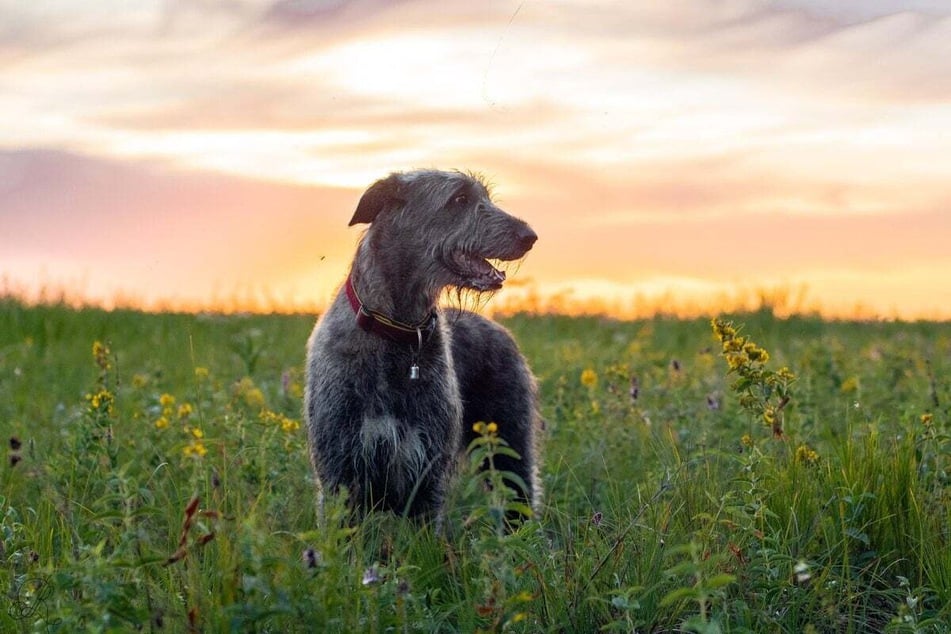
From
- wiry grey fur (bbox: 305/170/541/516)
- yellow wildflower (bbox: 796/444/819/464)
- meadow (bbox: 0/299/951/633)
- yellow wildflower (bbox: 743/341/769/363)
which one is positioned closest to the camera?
meadow (bbox: 0/299/951/633)

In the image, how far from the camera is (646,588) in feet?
13.8

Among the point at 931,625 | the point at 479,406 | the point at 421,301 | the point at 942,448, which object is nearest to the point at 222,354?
the point at 479,406

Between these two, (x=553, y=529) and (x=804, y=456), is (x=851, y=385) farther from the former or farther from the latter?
(x=553, y=529)

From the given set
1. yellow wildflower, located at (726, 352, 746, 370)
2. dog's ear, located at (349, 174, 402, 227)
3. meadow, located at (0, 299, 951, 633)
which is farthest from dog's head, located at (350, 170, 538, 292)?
yellow wildflower, located at (726, 352, 746, 370)

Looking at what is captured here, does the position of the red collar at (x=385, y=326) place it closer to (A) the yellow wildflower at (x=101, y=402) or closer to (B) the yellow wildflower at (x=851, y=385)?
(A) the yellow wildflower at (x=101, y=402)

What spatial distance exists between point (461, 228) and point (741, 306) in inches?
444

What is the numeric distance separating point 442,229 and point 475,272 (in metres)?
0.29

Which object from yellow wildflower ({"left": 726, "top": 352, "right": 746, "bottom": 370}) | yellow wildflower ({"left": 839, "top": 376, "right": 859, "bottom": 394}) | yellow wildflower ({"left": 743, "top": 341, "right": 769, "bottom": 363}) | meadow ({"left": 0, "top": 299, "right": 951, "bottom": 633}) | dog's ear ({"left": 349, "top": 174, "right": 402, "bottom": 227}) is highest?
dog's ear ({"left": 349, "top": 174, "right": 402, "bottom": 227})

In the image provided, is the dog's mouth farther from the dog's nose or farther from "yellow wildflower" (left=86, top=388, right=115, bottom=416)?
"yellow wildflower" (left=86, top=388, right=115, bottom=416)

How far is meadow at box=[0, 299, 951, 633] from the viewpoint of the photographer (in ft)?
11.7

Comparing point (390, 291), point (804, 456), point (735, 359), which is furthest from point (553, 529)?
point (735, 359)

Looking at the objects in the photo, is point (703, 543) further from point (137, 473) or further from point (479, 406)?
point (137, 473)

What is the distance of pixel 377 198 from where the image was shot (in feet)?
19.7

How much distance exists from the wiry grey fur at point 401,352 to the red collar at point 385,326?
3 centimetres
